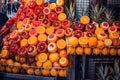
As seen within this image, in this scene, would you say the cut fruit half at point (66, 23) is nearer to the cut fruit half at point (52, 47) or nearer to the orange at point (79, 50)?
the cut fruit half at point (52, 47)

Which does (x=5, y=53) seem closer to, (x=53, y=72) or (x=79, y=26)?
(x=53, y=72)

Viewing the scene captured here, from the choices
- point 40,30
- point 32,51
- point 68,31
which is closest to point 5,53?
point 32,51

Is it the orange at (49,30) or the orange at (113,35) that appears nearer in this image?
the orange at (113,35)

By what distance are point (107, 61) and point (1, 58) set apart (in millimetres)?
2023

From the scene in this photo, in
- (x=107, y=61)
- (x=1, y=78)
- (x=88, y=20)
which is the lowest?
(x=1, y=78)

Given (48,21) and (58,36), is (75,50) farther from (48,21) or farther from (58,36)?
(48,21)

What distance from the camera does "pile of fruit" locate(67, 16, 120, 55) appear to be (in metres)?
3.97

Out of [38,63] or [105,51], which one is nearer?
[105,51]

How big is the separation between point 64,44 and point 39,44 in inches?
18.8

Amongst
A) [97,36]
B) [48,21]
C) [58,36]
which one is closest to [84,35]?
[97,36]

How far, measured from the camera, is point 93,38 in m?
4.13

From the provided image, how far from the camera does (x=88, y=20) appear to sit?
4.47 metres

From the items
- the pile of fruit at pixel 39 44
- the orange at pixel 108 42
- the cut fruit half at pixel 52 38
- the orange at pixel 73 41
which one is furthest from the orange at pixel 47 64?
the orange at pixel 108 42

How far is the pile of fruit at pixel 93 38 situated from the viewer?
3970 mm
